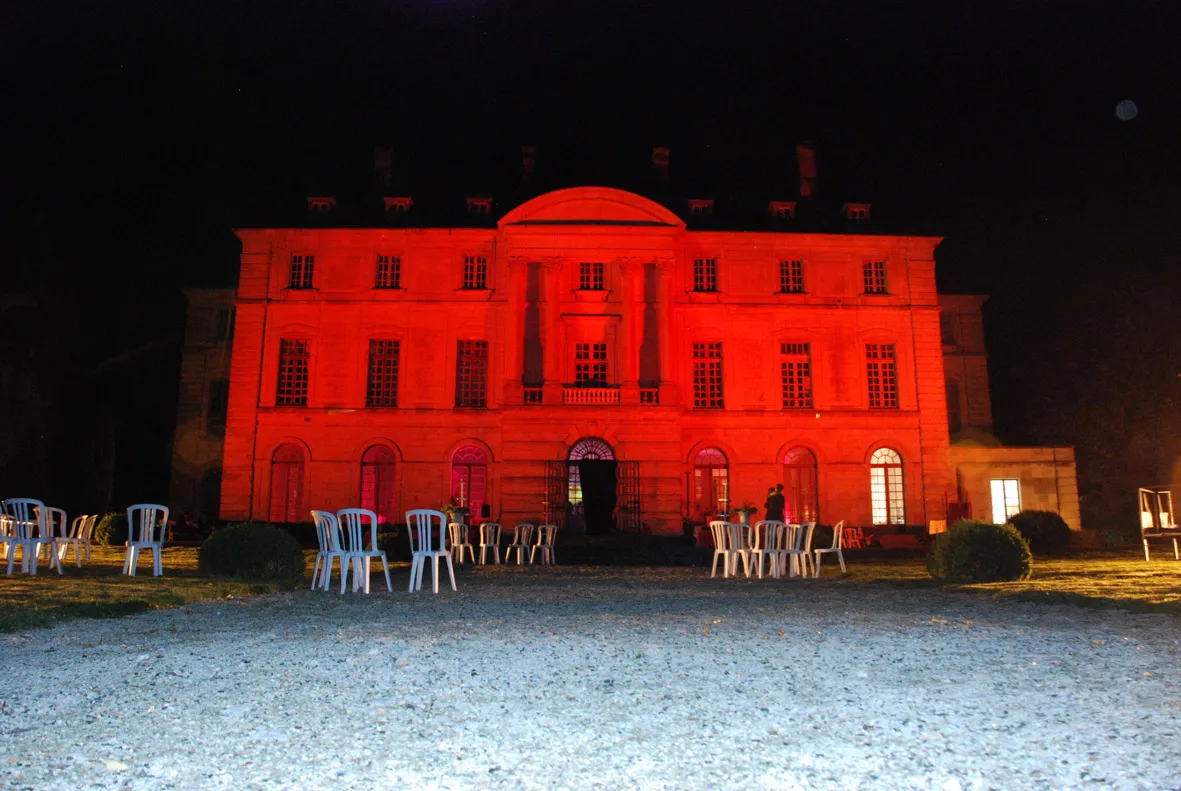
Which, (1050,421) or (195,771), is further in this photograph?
(1050,421)

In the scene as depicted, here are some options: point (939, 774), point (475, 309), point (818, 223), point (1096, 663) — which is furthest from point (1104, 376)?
point (939, 774)

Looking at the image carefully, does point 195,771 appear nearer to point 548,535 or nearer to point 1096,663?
point 1096,663

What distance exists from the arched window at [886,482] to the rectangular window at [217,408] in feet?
74.4

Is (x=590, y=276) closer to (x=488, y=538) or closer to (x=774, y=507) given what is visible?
(x=488, y=538)

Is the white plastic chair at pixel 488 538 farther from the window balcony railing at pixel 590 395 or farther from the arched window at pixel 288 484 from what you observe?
the arched window at pixel 288 484

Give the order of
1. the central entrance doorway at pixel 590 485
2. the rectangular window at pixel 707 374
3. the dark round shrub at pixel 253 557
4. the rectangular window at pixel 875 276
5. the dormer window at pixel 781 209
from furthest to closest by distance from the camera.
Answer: the dormer window at pixel 781 209 → the rectangular window at pixel 875 276 → the rectangular window at pixel 707 374 → the central entrance doorway at pixel 590 485 → the dark round shrub at pixel 253 557

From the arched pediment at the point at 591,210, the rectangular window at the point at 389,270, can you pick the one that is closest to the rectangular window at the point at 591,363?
the arched pediment at the point at 591,210

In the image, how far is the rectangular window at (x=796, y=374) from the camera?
27.2 m

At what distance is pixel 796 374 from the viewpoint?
2745 cm

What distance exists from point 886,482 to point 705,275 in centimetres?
881

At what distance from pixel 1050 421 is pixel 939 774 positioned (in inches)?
1147

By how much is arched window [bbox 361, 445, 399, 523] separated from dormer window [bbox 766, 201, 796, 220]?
589 inches

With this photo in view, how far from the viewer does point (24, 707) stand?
3682 mm

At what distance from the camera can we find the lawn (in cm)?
685
